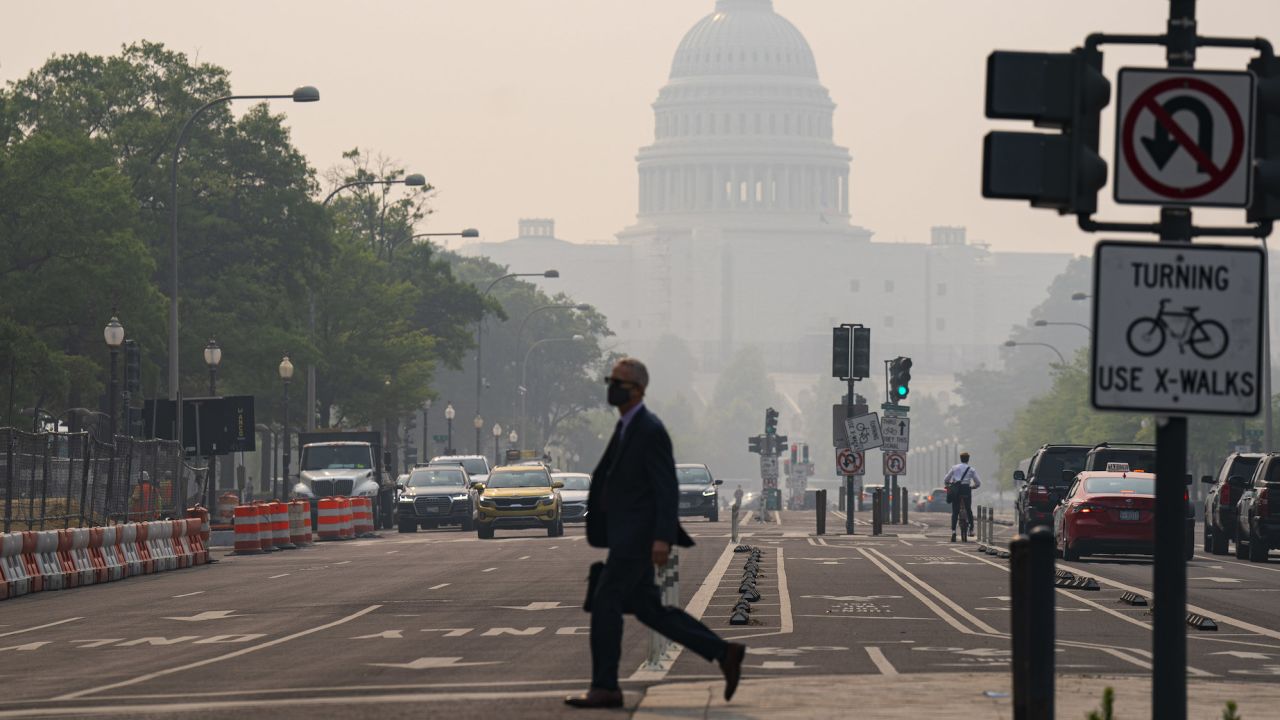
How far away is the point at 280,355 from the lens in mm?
67875

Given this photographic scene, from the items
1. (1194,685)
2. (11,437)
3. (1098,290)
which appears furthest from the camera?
(11,437)

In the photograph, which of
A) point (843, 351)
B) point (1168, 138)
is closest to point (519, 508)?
point (843, 351)

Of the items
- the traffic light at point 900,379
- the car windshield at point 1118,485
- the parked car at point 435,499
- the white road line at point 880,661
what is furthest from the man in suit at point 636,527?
the traffic light at point 900,379

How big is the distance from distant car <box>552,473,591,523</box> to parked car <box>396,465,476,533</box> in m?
2.35

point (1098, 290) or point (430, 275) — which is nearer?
point (1098, 290)

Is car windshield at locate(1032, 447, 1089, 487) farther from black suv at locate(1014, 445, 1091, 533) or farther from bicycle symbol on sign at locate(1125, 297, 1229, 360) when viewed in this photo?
bicycle symbol on sign at locate(1125, 297, 1229, 360)

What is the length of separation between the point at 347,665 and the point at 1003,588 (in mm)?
12900

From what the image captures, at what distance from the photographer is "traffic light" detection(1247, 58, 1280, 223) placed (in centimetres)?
968

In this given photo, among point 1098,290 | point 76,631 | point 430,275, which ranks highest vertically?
point 430,275

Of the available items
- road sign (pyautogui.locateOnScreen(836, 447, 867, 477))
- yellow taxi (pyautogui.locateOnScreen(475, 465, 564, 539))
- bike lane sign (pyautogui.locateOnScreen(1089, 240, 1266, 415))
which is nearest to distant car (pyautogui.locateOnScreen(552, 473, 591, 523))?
yellow taxi (pyautogui.locateOnScreen(475, 465, 564, 539))

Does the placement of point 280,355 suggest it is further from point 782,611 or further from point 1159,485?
point 1159,485

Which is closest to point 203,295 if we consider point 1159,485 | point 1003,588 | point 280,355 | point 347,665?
point 280,355

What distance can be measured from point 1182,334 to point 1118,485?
96.8ft

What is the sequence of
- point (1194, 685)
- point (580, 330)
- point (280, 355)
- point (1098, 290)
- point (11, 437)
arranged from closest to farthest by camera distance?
point (1098, 290)
point (1194, 685)
point (11, 437)
point (280, 355)
point (580, 330)
